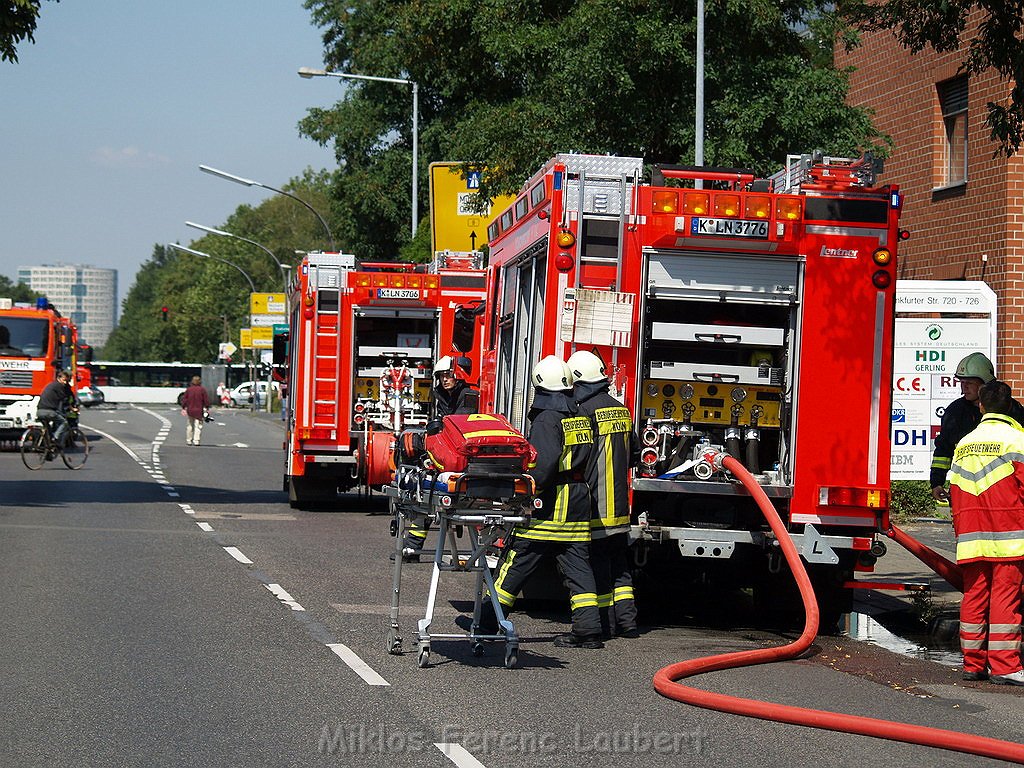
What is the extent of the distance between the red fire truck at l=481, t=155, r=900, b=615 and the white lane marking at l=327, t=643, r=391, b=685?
86.8 inches

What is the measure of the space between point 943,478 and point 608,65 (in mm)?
10173

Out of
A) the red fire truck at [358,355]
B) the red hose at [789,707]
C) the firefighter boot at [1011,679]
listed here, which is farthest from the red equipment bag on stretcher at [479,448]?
the red fire truck at [358,355]

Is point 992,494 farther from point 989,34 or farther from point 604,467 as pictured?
point 989,34

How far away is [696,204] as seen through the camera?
10461 mm

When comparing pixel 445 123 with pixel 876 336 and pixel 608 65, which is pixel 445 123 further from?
pixel 876 336

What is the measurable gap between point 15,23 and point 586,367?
1192cm

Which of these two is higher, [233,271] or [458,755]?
[233,271]

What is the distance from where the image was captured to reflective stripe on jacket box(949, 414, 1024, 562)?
915 cm

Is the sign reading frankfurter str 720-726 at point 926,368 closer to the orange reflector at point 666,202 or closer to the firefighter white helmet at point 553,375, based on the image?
the orange reflector at point 666,202

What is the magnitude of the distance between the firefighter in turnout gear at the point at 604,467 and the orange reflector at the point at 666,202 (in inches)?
46.0

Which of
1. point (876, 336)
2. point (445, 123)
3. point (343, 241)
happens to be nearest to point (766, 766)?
point (876, 336)

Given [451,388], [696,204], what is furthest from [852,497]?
[451,388]

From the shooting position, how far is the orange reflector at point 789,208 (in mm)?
10344

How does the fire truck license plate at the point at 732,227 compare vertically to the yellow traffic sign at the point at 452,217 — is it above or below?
Answer: below
